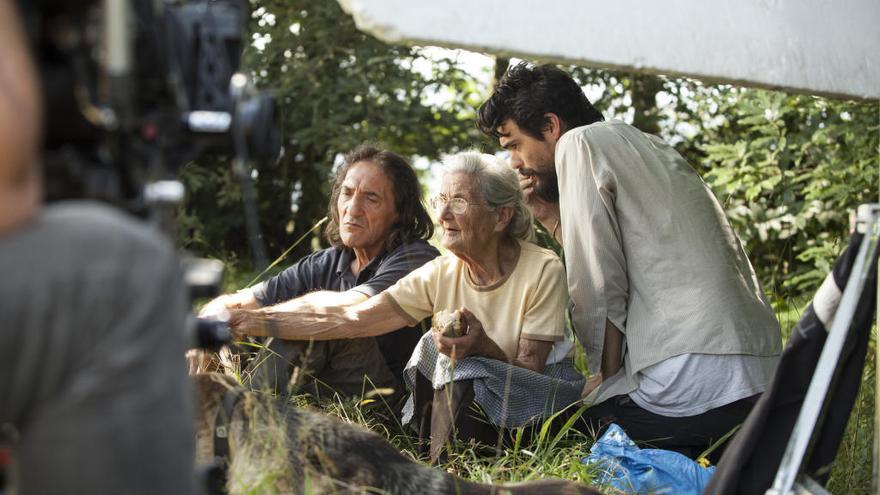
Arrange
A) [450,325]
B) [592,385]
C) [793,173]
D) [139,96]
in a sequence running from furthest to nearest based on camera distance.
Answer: [793,173]
[592,385]
[450,325]
[139,96]

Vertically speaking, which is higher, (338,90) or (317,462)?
(317,462)

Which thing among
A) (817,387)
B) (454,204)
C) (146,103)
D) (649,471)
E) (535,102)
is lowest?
(649,471)

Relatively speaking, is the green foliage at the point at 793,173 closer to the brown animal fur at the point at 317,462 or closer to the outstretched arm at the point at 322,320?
the outstretched arm at the point at 322,320

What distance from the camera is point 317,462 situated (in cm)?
244

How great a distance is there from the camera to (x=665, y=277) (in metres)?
3.56

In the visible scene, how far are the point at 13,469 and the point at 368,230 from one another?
10.3ft

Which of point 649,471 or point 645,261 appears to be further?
point 645,261

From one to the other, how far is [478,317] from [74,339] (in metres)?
2.69

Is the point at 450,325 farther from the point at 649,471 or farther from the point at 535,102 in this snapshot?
the point at 535,102

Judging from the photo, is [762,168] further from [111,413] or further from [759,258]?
[111,413]

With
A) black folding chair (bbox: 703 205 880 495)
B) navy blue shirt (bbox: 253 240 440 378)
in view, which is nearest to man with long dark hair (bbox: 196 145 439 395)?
navy blue shirt (bbox: 253 240 440 378)

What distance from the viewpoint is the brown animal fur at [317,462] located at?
2389mm

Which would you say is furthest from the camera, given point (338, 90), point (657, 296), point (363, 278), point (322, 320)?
point (338, 90)

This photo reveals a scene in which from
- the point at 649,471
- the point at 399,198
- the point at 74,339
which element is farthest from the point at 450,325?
the point at 74,339
